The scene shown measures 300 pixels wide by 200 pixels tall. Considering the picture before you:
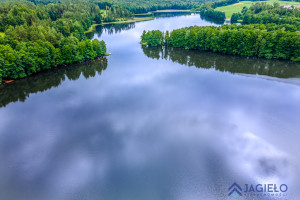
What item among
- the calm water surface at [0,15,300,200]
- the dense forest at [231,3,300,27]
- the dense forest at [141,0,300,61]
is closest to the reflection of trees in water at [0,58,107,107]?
the calm water surface at [0,15,300,200]

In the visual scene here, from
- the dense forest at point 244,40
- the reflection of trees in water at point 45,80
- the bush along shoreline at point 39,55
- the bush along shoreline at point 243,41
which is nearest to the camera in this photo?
the reflection of trees in water at point 45,80

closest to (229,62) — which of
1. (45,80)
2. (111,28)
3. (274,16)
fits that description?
(274,16)

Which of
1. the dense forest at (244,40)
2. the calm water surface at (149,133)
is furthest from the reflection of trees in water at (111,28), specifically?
the calm water surface at (149,133)

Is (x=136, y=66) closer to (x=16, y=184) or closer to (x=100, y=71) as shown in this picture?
(x=100, y=71)

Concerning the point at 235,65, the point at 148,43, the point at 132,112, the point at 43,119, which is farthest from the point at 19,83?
the point at 235,65

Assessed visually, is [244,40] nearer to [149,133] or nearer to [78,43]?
[149,133]

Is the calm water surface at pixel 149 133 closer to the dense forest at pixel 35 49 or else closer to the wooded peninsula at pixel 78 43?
the dense forest at pixel 35 49
